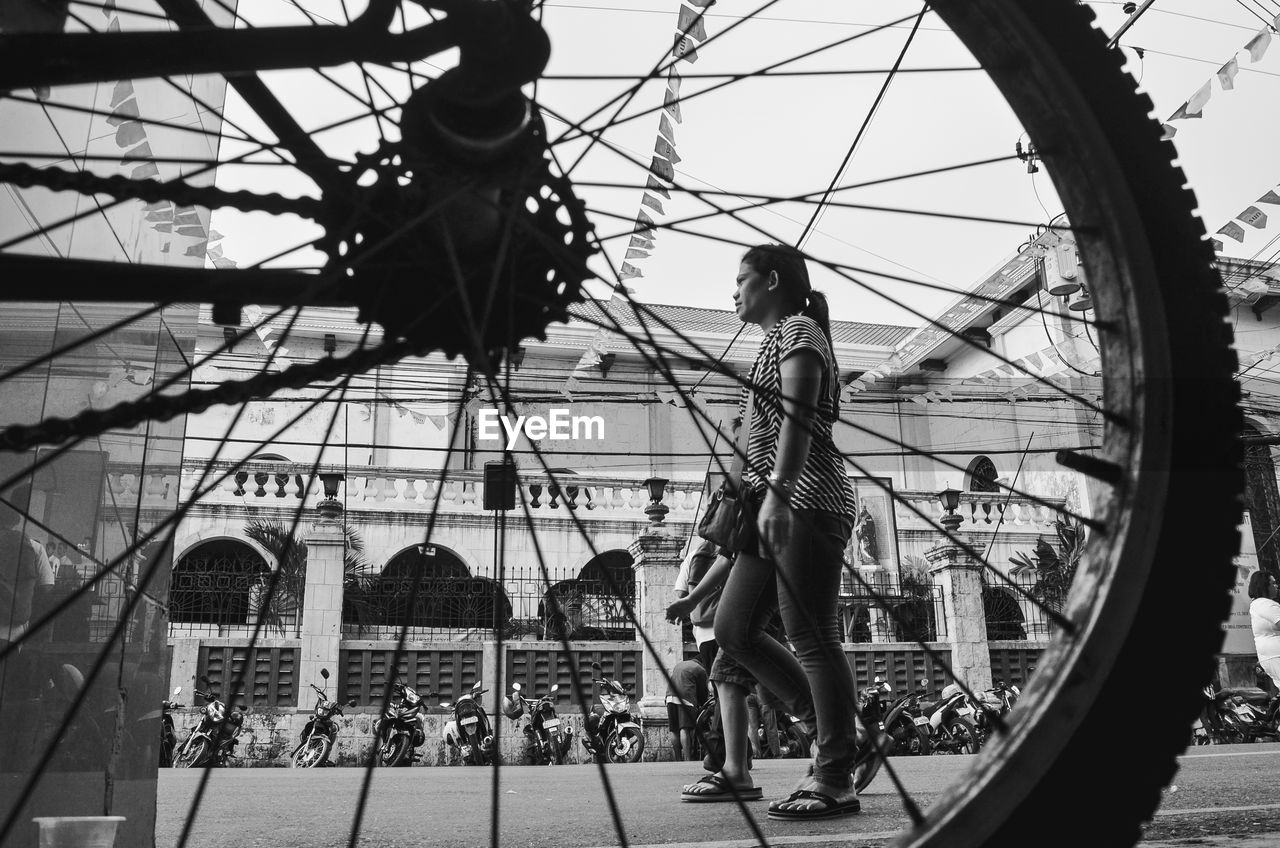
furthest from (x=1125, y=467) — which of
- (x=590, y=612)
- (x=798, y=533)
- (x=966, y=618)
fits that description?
(x=966, y=618)

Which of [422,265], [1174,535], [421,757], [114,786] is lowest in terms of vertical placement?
[421,757]

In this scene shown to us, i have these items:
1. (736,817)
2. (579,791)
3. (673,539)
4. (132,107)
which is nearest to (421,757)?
(673,539)

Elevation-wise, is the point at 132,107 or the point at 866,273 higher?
the point at 132,107

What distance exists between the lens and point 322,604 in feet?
47.2

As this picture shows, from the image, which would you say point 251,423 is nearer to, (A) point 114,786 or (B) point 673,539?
(B) point 673,539

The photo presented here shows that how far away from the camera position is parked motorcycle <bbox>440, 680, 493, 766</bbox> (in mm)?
11555

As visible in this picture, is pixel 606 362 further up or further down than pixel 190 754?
further up

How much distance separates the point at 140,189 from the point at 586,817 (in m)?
1.92

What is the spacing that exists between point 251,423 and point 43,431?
70.2 ft

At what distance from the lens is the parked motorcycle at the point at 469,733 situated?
1155cm

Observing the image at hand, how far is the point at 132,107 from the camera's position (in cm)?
174

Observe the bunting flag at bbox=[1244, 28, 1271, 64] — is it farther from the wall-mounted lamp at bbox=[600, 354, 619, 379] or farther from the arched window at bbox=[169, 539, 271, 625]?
the arched window at bbox=[169, 539, 271, 625]

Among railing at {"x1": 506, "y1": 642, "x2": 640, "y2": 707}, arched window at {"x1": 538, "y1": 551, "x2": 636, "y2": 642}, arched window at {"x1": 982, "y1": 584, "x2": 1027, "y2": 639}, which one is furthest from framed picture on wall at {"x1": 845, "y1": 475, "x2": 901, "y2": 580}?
railing at {"x1": 506, "y1": 642, "x2": 640, "y2": 707}

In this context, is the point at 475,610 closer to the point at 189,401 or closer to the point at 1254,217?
the point at 1254,217
